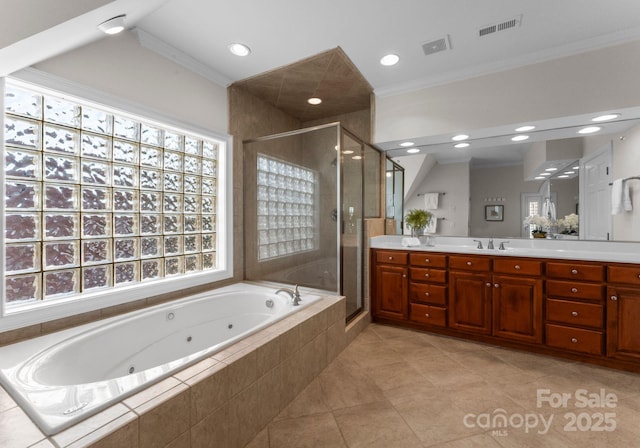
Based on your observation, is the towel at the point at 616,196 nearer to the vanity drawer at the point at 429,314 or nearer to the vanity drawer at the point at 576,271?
the vanity drawer at the point at 576,271

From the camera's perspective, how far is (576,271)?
2.18 metres

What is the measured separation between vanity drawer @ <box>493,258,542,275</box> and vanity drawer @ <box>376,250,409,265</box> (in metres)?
0.78

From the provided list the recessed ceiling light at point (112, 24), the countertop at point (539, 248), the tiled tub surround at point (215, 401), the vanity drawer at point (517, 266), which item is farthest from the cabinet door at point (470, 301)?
the recessed ceiling light at point (112, 24)

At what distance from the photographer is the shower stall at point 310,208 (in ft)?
9.09

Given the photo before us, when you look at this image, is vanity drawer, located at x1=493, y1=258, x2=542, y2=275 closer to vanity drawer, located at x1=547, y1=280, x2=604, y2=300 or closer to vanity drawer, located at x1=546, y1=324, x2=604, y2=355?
vanity drawer, located at x1=547, y1=280, x2=604, y2=300

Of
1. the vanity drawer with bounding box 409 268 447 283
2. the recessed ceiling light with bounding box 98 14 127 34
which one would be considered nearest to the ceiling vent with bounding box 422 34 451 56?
the vanity drawer with bounding box 409 268 447 283

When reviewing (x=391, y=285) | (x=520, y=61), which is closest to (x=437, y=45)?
(x=520, y=61)

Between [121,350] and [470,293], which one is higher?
[470,293]

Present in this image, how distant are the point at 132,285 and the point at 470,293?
9.22 feet

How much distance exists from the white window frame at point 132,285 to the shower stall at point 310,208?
257mm

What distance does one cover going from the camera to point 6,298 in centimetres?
163

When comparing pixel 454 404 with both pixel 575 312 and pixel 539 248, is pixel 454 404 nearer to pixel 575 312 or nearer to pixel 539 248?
Answer: pixel 575 312

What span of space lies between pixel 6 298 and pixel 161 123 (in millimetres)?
1493

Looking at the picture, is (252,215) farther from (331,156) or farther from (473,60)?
(473,60)
